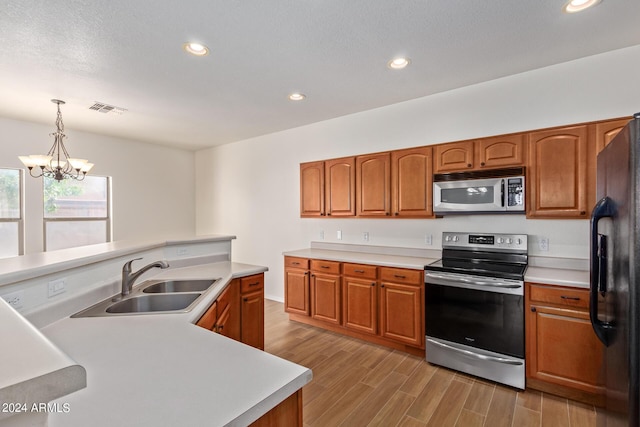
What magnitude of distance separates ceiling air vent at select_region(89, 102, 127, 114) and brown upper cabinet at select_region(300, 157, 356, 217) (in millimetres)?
2334

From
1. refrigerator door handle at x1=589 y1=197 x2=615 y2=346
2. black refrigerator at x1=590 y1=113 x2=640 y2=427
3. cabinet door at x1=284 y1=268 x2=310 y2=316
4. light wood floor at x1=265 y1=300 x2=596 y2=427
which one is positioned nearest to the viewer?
black refrigerator at x1=590 y1=113 x2=640 y2=427

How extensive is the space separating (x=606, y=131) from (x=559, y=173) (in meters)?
0.42

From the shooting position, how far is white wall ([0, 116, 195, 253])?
13.6ft

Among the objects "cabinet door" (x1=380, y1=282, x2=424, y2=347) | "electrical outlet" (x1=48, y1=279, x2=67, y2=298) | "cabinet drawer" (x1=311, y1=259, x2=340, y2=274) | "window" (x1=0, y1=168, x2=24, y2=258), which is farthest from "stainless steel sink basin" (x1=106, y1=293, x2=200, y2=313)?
"window" (x1=0, y1=168, x2=24, y2=258)

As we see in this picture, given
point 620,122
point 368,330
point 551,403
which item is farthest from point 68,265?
point 620,122

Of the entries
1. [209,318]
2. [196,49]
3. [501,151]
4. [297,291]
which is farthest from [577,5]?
[297,291]

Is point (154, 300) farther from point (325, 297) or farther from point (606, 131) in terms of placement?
point (606, 131)

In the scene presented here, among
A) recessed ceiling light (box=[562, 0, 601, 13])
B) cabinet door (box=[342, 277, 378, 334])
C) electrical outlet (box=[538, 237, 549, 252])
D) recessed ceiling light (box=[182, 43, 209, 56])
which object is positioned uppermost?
recessed ceiling light (box=[562, 0, 601, 13])

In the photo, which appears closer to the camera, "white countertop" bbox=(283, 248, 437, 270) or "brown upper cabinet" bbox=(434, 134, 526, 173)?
"brown upper cabinet" bbox=(434, 134, 526, 173)

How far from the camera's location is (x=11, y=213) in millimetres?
4066

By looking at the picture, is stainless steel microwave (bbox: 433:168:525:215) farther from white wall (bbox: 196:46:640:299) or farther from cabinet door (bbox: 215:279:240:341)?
cabinet door (bbox: 215:279:240:341)

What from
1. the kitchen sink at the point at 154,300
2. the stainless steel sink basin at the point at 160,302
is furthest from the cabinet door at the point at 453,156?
the stainless steel sink basin at the point at 160,302

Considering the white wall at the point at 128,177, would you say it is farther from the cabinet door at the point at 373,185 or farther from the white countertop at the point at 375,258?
the cabinet door at the point at 373,185

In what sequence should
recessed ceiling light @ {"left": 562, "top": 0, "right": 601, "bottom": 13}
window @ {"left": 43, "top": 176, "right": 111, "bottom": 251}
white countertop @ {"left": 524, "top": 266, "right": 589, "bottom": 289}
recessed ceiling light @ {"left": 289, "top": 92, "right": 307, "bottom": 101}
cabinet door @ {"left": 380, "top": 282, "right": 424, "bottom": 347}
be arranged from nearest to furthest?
1. recessed ceiling light @ {"left": 562, "top": 0, "right": 601, "bottom": 13}
2. white countertop @ {"left": 524, "top": 266, "right": 589, "bottom": 289}
3. cabinet door @ {"left": 380, "top": 282, "right": 424, "bottom": 347}
4. recessed ceiling light @ {"left": 289, "top": 92, "right": 307, "bottom": 101}
5. window @ {"left": 43, "top": 176, "right": 111, "bottom": 251}
